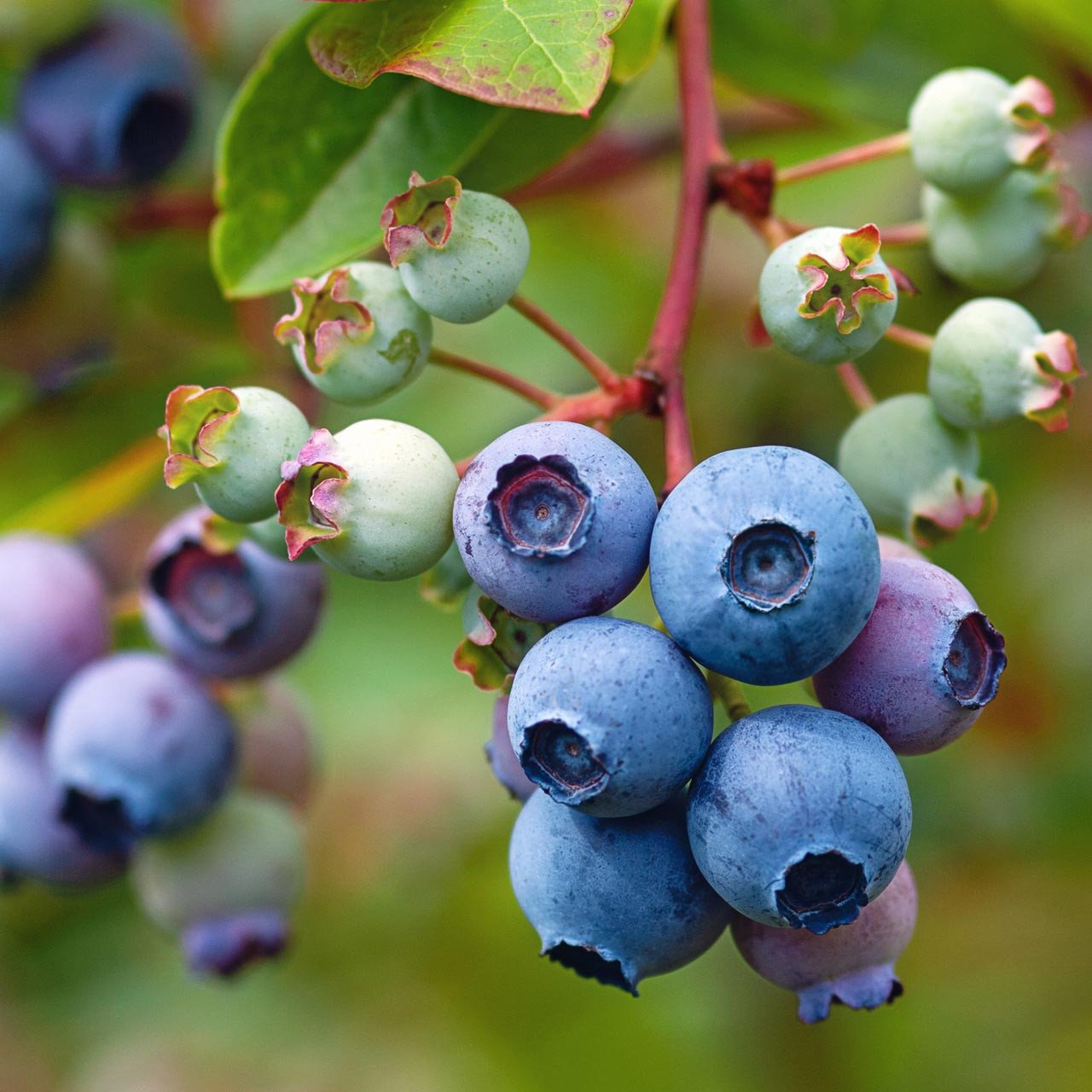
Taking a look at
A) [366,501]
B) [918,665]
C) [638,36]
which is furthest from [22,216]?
[918,665]

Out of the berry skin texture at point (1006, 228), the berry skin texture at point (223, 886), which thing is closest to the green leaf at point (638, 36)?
the berry skin texture at point (1006, 228)

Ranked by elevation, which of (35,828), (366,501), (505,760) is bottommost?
(35,828)

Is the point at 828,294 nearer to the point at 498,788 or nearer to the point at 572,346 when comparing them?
the point at 572,346

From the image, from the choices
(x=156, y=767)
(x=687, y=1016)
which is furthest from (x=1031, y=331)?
(x=687, y=1016)

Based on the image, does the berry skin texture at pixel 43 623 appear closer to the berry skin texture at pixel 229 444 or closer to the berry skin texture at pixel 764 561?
the berry skin texture at pixel 229 444

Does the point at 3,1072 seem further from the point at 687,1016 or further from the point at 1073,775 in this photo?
the point at 1073,775

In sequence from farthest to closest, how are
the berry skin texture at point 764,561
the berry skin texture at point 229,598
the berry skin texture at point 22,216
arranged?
the berry skin texture at point 22,216, the berry skin texture at point 229,598, the berry skin texture at point 764,561
